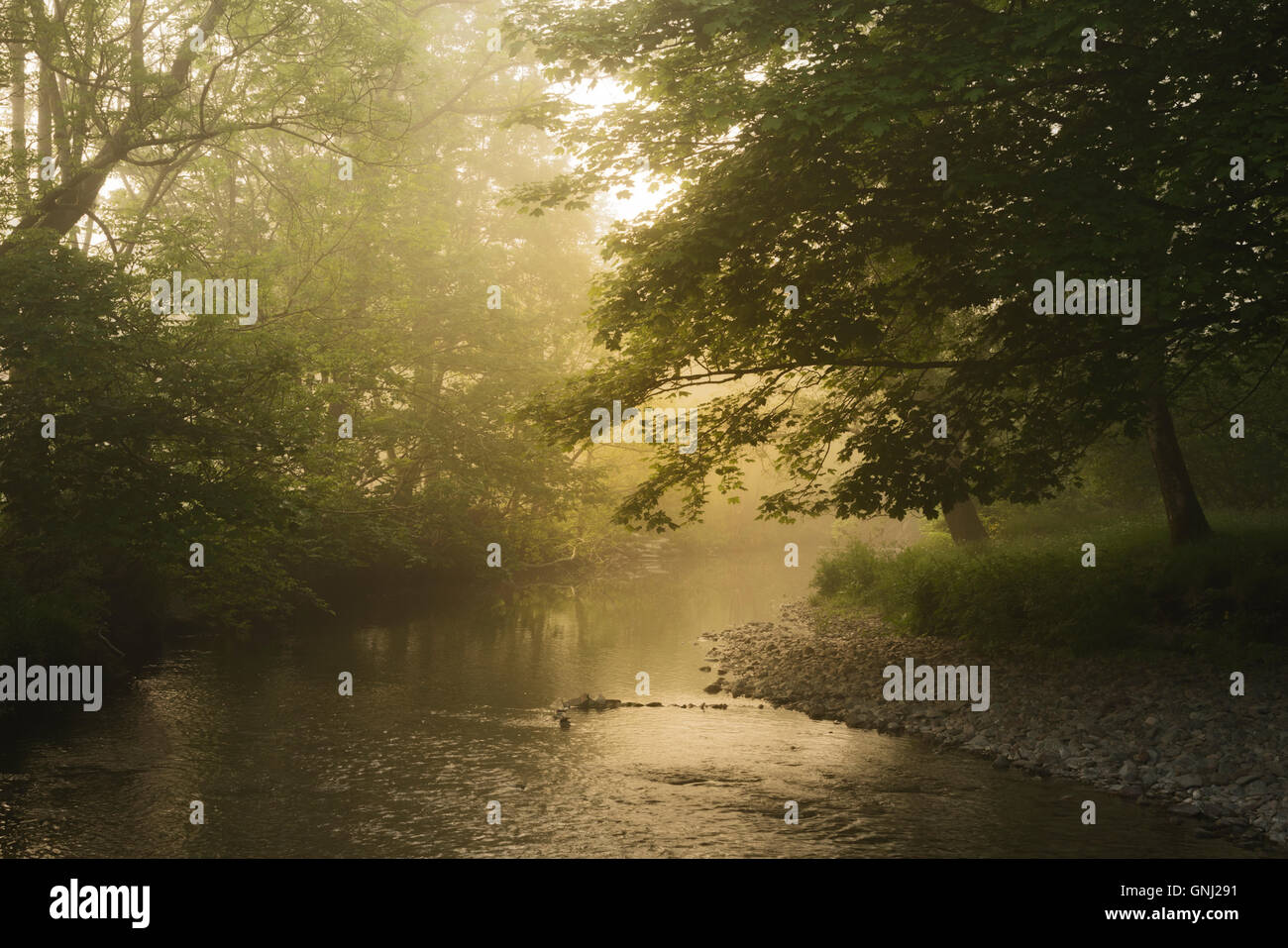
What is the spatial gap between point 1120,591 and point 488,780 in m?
11.5

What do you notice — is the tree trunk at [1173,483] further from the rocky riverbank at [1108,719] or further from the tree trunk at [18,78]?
the tree trunk at [18,78]

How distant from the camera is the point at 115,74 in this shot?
66.3 ft

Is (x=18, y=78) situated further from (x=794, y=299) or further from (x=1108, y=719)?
(x=1108, y=719)

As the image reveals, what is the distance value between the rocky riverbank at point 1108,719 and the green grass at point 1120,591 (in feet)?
2.11

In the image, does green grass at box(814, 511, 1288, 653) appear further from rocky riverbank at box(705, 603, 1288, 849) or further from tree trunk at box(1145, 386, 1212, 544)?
rocky riverbank at box(705, 603, 1288, 849)

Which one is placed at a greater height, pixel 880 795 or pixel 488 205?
pixel 488 205

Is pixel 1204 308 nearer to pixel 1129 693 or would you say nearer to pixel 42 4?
pixel 1129 693

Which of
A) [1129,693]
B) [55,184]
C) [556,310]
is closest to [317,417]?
[55,184]

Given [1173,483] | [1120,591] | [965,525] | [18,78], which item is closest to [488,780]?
[1120,591]

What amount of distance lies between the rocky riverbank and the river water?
56 cm

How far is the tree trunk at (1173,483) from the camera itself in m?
17.8

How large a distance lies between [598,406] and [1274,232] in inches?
408

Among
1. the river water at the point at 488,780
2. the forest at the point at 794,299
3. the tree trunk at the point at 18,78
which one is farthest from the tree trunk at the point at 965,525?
the tree trunk at the point at 18,78
